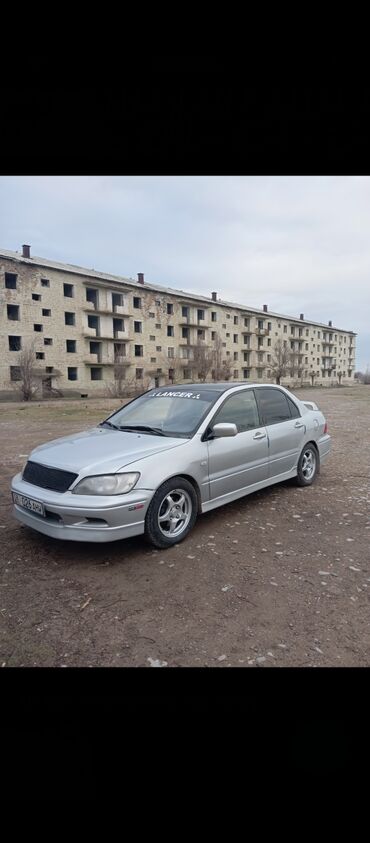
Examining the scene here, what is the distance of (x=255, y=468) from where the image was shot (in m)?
4.57

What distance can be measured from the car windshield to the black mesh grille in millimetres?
1092

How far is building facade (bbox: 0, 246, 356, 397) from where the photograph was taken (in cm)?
3553

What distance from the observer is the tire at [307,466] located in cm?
551

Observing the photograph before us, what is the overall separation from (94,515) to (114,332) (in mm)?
41999

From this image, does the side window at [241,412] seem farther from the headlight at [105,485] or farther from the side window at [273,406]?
the headlight at [105,485]

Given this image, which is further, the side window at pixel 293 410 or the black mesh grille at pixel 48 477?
the side window at pixel 293 410

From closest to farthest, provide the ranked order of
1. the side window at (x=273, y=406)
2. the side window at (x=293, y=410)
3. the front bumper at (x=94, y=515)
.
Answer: the front bumper at (x=94, y=515) < the side window at (x=273, y=406) < the side window at (x=293, y=410)

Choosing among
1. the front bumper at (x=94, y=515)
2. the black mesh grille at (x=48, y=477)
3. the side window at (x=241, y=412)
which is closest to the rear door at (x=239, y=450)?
the side window at (x=241, y=412)

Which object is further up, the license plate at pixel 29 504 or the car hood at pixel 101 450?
the car hood at pixel 101 450

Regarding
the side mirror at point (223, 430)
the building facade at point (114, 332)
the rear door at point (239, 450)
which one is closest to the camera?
the side mirror at point (223, 430)

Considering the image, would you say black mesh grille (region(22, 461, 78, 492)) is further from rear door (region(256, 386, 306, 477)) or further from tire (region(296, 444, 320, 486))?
tire (region(296, 444, 320, 486))

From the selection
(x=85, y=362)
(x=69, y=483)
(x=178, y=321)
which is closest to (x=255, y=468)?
(x=69, y=483)

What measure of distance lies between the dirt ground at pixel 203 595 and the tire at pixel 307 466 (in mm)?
940
